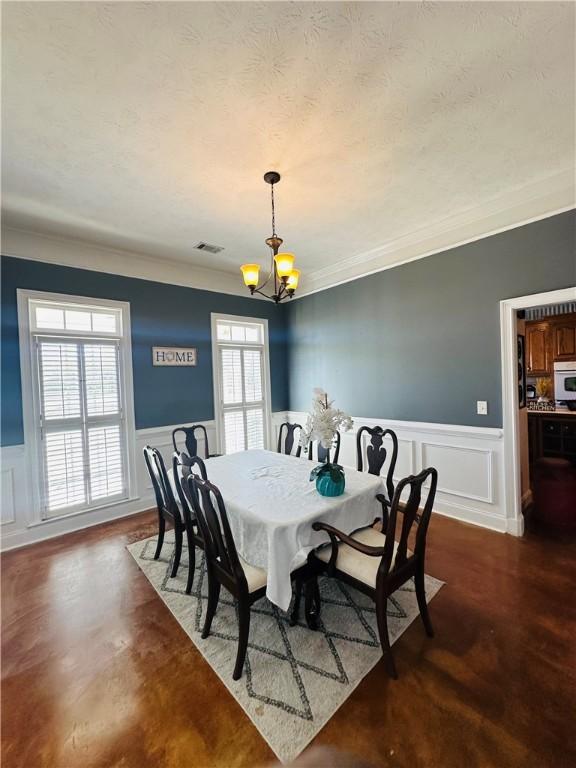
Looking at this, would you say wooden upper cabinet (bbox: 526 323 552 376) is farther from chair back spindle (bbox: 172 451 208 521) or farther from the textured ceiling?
chair back spindle (bbox: 172 451 208 521)

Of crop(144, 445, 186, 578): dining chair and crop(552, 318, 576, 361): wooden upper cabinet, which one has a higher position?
crop(552, 318, 576, 361): wooden upper cabinet

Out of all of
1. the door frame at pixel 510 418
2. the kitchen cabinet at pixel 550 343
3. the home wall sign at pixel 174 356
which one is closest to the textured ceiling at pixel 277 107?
the door frame at pixel 510 418

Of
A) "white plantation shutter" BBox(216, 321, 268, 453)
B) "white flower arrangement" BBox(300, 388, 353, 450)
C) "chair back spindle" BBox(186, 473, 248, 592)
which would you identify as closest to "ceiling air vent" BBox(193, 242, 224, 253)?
"white plantation shutter" BBox(216, 321, 268, 453)

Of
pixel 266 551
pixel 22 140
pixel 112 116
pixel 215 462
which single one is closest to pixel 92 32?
pixel 112 116

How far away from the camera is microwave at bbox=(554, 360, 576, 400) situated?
16.0ft

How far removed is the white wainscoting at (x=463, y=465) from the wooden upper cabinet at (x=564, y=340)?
3.31m

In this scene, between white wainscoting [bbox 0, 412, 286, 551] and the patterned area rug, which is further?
white wainscoting [bbox 0, 412, 286, 551]

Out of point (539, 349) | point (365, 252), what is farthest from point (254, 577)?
point (539, 349)

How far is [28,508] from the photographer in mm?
3039

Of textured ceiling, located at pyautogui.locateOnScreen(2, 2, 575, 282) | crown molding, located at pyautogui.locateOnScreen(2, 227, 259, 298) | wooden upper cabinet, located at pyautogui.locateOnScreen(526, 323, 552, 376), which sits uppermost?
textured ceiling, located at pyautogui.locateOnScreen(2, 2, 575, 282)

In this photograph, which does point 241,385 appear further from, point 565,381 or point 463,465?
point 565,381

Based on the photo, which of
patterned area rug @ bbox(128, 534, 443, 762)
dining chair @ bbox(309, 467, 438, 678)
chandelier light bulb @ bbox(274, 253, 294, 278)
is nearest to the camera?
patterned area rug @ bbox(128, 534, 443, 762)

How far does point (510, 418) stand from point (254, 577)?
265cm

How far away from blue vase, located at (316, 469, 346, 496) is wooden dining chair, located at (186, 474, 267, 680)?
60cm
